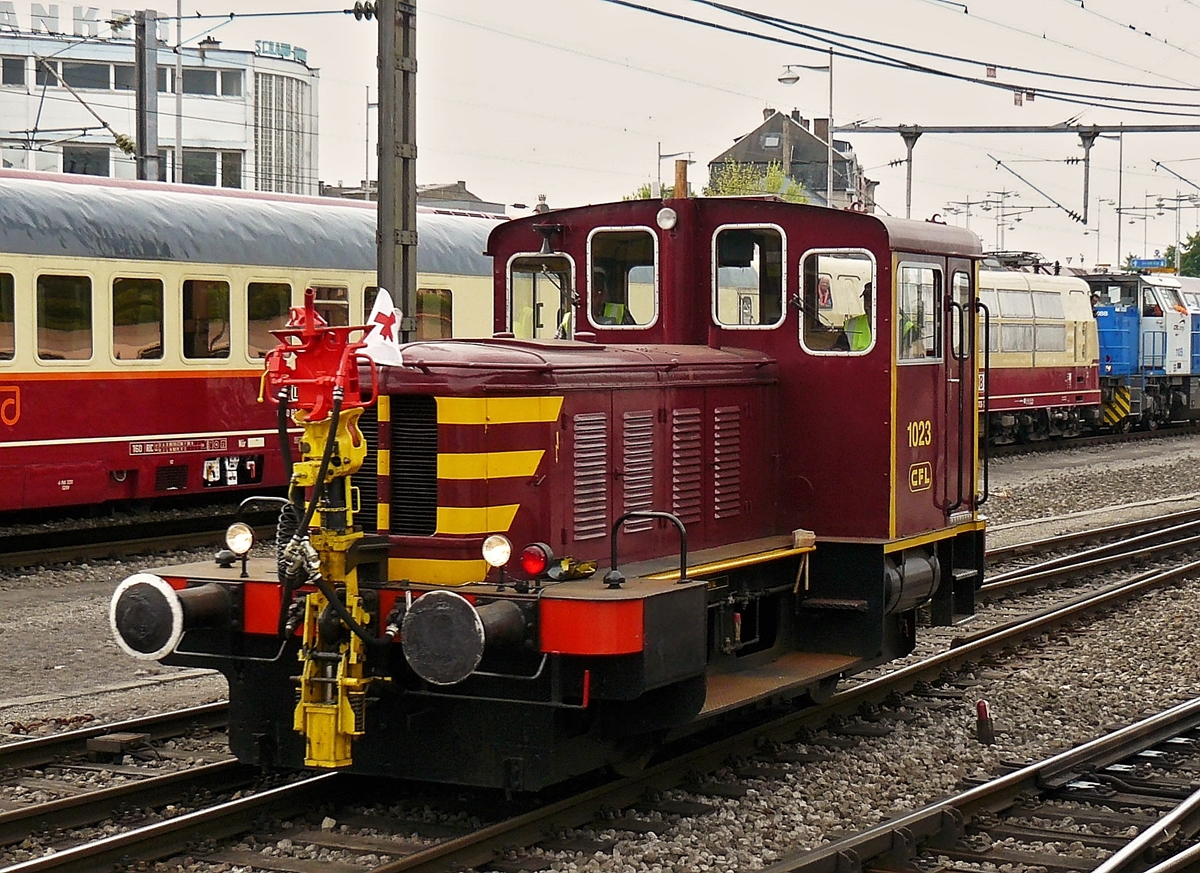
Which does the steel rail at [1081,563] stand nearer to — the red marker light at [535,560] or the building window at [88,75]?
the red marker light at [535,560]

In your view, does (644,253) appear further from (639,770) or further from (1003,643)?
(1003,643)

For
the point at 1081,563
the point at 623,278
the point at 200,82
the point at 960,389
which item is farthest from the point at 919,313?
the point at 200,82

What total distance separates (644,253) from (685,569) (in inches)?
90.0

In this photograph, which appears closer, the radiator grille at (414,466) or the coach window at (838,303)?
the radiator grille at (414,466)

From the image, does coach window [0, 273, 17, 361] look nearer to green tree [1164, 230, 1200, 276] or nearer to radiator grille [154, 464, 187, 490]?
radiator grille [154, 464, 187, 490]

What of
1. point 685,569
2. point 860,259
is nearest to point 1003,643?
point 860,259

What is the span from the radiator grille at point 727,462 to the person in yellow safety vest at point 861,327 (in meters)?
0.74

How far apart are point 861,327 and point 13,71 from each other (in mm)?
65256

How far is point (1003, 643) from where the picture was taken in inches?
448

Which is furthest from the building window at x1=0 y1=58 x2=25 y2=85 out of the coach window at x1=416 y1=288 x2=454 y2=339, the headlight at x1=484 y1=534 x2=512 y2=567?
the headlight at x1=484 y1=534 x2=512 y2=567

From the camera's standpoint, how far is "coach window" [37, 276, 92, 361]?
14395 millimetres

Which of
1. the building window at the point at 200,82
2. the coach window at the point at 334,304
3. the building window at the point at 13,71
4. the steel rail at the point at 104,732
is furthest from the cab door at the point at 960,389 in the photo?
the building window at the point at 13,71

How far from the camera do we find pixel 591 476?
7.36 meters

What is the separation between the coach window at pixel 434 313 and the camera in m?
18.6
